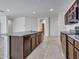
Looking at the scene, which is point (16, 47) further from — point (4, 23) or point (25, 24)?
point (25, 24)

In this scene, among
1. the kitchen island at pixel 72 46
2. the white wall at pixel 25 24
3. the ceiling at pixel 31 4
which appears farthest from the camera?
the white wall at pixel 25 24

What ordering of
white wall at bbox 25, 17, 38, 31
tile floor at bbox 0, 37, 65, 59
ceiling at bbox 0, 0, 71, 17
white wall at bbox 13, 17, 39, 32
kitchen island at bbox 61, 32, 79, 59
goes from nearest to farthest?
kitchen island at bbox 61, 32, 79, 59
tile floor at bbox 0, 37, 65, 59
ceiling at bbox 0, 0, 71, 17
white wall at bbox 13, 17, 39, 32
white wall at bbox 25, 17, 38, 31

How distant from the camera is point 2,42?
3.77 metres

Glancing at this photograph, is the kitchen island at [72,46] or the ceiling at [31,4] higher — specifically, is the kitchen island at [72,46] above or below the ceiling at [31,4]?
below

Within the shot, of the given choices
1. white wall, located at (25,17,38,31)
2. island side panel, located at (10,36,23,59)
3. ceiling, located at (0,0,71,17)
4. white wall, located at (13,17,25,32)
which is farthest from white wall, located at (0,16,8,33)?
island side panel, located at (10,36,23,59)

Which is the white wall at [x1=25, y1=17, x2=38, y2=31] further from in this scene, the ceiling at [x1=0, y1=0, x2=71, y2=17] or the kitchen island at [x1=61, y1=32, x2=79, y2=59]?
the kitchen island at [x1=61, y1=32, x2=79, y2=59]

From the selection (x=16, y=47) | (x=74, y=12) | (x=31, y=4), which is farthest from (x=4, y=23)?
(x=74, y=12)

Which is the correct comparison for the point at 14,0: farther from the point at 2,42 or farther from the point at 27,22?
the point at 27,22

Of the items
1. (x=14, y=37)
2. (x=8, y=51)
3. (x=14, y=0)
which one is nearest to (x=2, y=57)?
(x=8, y=51)

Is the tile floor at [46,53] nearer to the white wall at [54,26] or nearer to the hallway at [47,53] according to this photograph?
the hallway at [47,53]

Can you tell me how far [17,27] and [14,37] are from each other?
11990 millimetres

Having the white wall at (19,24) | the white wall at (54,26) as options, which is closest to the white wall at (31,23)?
the white wall at (19,24)

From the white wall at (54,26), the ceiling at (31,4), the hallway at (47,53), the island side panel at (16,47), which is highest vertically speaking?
the ceiling at (31,4)

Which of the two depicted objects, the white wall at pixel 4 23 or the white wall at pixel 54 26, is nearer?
the white wall at pixel 4 23
